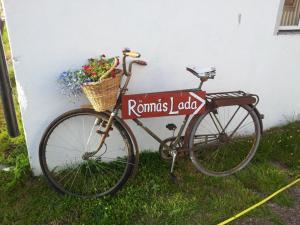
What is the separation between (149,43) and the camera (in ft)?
11.5

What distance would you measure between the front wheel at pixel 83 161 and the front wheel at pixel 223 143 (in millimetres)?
899

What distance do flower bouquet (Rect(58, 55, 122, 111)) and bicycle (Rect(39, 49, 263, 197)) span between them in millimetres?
214

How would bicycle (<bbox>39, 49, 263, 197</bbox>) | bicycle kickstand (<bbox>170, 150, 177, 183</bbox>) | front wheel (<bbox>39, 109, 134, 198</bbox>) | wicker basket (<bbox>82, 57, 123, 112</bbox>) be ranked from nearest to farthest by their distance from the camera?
1. wicker basket (<bbox>82, 57, 123, 112</bbox>)
2. bicycle (<bbox>39, 49, 263, 197</bbox>)
3. front wheel (<bbox>39, 109, 134, 198</bbox>)
4. bicycle kickstand (<bbox>170, 150, 177, 183</bbox>)

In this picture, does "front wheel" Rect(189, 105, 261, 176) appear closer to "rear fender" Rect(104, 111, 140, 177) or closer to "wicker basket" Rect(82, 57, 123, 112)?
"rear fender" Rect(104, 111, 140, 177)

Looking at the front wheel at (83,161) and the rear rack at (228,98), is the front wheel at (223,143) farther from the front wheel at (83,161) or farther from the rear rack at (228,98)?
the front wheel at (83,161)

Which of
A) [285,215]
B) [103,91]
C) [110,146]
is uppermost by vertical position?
[103,91]

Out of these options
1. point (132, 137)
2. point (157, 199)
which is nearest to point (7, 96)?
point (132, 137)

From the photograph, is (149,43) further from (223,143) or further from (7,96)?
(7,96)

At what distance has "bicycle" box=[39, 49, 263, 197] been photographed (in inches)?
131

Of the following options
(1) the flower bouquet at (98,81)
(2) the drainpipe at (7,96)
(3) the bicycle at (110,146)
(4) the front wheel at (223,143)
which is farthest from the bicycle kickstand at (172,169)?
(2) the drainpipe at (7,96)

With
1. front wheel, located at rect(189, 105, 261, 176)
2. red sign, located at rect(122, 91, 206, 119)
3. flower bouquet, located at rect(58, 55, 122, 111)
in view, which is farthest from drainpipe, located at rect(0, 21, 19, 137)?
front wheel, located at rect(189, 105, 261, 176)

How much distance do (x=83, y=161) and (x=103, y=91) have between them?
1.26 m

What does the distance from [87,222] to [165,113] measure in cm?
138

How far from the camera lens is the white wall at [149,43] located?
309 centimetres
